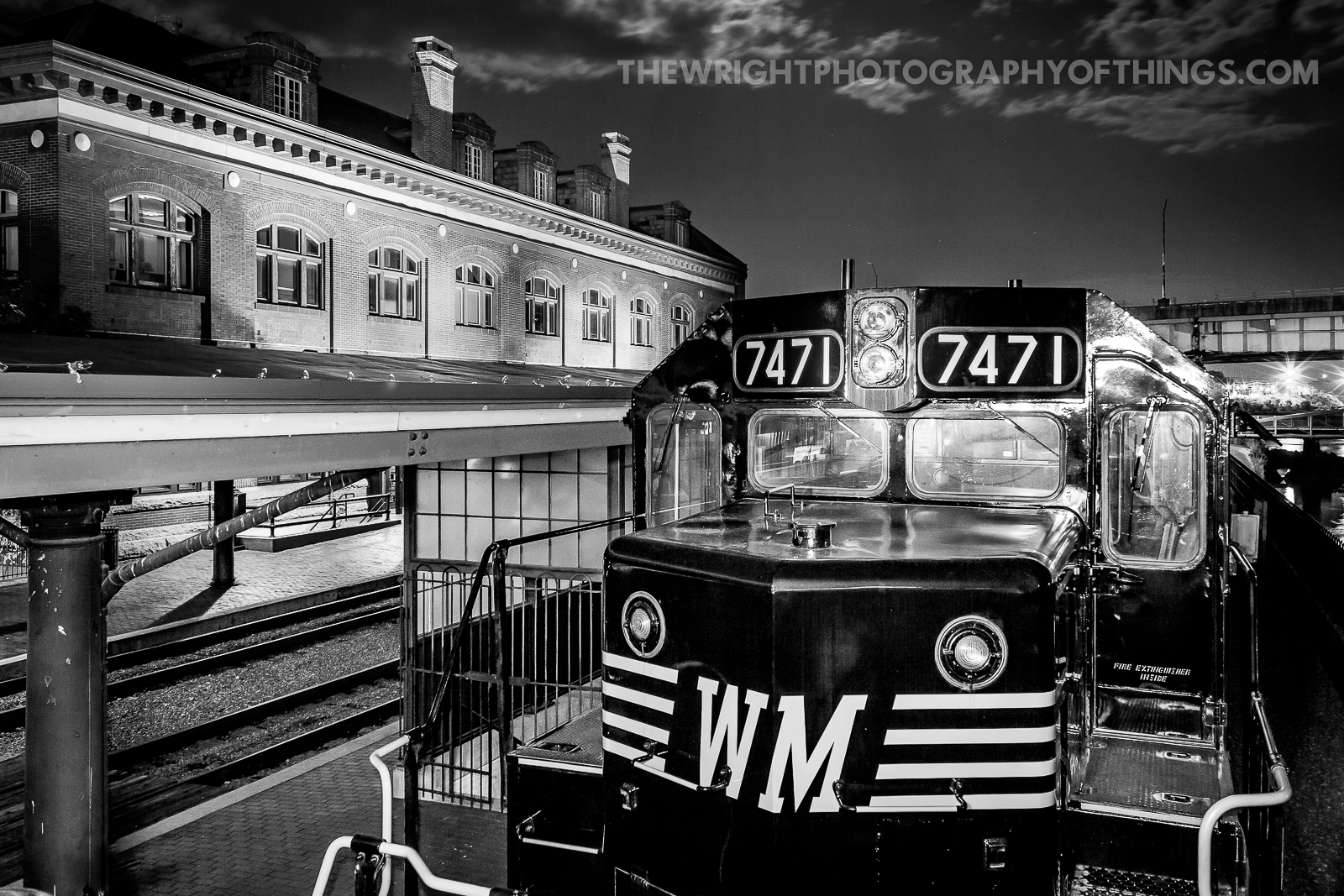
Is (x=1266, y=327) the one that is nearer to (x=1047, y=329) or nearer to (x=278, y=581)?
(x=278, y=581)

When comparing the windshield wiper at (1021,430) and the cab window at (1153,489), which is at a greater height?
the windshield wiper at (1021,430)

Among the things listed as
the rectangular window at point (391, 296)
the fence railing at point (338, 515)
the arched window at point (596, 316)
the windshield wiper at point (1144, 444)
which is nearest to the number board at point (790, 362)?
the windshield wiper at point (1144, 444)

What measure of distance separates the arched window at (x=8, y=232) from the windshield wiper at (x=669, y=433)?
16.3 meters

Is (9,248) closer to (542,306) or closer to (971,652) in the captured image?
(542,306)

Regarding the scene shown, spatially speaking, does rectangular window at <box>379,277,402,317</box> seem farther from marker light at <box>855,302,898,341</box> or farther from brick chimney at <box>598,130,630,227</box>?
marker light at <box>855,302,898,341</box>

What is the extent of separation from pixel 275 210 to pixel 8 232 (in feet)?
15.8

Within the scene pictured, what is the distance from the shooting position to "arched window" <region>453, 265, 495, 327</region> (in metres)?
25.6

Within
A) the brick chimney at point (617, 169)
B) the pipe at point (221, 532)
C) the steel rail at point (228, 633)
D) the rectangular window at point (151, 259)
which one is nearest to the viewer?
the pipe at point (221, 532)

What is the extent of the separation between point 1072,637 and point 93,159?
730 inches

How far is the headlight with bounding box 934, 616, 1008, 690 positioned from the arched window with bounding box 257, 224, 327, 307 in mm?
19519

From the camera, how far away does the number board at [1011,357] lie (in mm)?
5301

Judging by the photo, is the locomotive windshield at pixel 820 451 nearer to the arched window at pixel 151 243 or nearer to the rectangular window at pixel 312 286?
the arched window at pixel 151 243

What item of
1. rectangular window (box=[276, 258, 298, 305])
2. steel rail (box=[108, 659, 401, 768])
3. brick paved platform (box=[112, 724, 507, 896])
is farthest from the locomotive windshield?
rectangular window (box=[276, 258, 298, 305])

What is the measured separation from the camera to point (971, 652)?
396 centimetres
